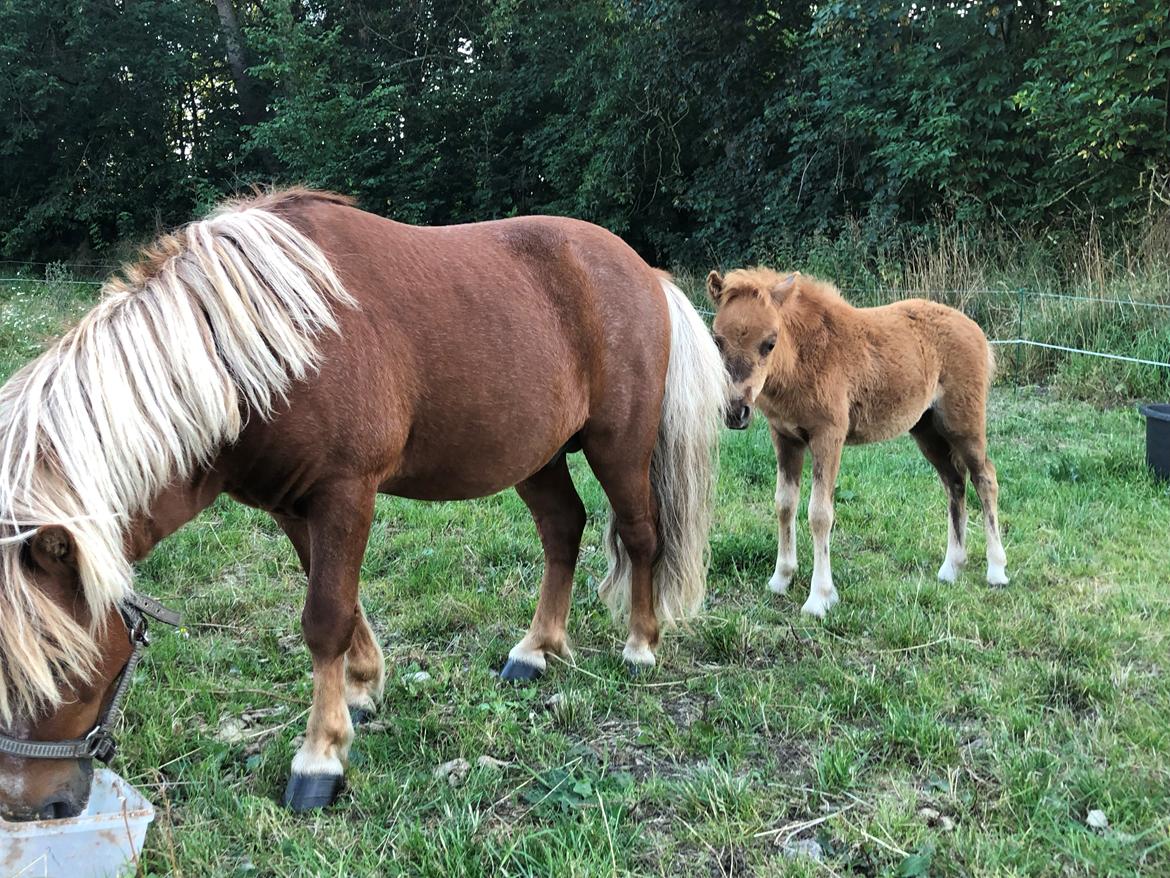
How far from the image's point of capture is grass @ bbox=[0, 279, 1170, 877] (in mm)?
2025

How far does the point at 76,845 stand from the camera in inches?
70.2

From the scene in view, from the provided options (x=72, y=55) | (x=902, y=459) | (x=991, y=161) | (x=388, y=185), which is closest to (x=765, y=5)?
(x=991, y=161)

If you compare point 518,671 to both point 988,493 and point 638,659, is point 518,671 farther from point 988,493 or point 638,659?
point 988,493

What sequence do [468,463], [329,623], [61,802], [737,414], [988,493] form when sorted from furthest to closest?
[988,493]
[737,414]
[468,463]
[329,623]
[61,802]

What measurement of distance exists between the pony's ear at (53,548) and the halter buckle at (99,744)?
40cm

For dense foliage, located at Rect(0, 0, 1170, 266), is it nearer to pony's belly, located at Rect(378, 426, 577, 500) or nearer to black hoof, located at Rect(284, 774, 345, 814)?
pony's belly, located at Rect(378, 426, 577, 500)

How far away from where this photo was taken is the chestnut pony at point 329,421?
1725 mm

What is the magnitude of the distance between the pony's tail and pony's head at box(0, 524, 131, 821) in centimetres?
191

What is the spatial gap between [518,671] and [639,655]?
47 centimetres

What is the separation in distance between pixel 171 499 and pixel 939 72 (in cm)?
1160

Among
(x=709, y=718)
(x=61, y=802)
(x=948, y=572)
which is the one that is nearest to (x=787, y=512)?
(x=948, y=572)

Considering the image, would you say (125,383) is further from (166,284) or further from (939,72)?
(939,72)

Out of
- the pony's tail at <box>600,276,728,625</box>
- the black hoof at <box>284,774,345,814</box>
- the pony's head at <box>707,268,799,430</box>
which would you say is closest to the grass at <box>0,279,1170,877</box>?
the black hoof at <box>284,774,345,814</box>

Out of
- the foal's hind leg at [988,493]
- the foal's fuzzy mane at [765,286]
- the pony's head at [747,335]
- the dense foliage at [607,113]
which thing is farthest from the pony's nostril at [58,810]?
the dense foliage at [607,113]
